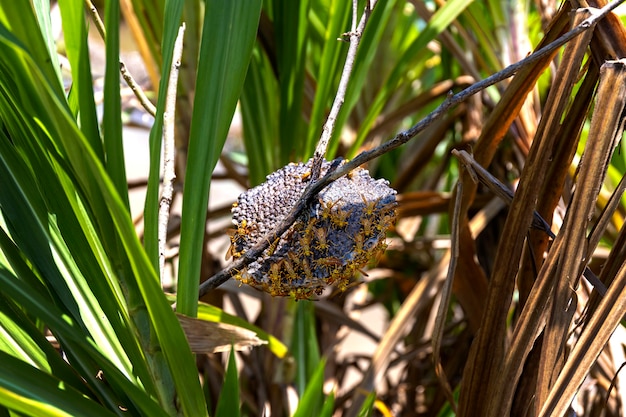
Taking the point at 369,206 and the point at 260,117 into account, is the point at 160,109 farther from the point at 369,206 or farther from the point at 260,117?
the point at 260,117

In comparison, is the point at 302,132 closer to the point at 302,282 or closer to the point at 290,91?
the point at 290,91

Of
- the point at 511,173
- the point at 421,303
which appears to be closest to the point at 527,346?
the point at 421,303

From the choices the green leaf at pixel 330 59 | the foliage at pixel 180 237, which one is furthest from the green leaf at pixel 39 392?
the green leaf at pixel 330 59

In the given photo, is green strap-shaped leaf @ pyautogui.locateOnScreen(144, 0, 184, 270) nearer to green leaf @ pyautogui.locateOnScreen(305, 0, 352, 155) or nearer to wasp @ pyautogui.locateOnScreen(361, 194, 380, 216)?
wasp @ pyautogui.locateOnScreen(361, 194, 380, 216)

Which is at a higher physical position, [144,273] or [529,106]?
[529,106]

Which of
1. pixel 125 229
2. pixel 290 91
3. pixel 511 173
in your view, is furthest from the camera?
pixel 511 173

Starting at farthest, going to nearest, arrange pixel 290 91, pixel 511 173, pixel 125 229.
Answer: pixel 511 173 → pixel 290 91 → pixel 125 229

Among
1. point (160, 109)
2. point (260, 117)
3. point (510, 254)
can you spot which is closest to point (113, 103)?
point (160, 109)
